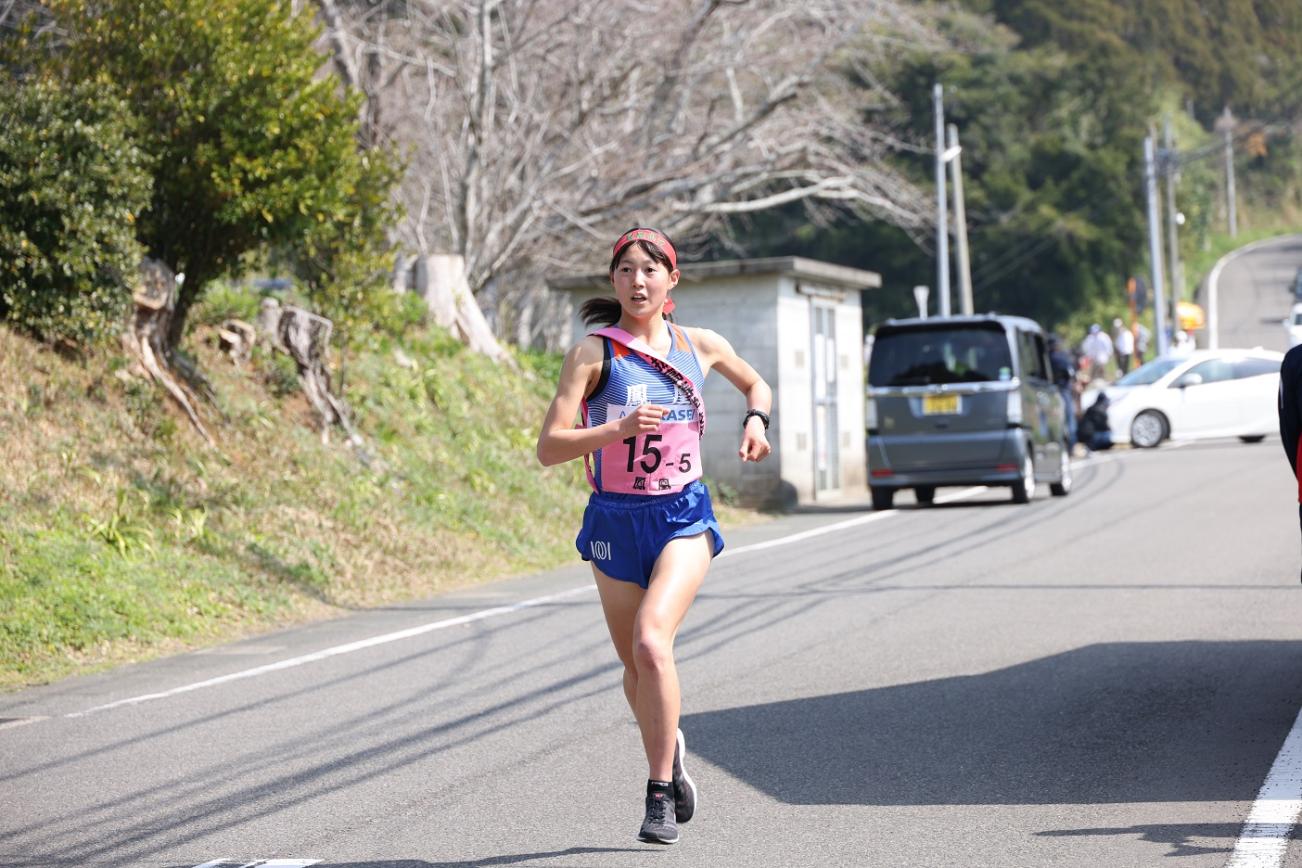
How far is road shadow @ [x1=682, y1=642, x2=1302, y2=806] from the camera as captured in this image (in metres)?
6.20

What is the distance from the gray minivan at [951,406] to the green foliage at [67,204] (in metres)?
8.65

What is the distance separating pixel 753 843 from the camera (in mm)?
5566

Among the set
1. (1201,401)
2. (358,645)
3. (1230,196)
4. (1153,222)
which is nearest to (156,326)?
(358,645)

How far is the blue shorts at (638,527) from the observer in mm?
5496

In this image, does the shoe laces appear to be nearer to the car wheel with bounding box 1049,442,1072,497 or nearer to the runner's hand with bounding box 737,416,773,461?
the runner's hand with bounding box 737,416,773,461

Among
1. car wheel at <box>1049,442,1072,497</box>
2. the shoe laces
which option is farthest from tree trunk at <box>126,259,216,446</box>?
car wheel at <box>1049,442,1072,497</box>

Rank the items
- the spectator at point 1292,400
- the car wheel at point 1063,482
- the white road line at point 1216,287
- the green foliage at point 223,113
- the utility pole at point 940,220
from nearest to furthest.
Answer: the spectator at point 1292,400, the green foliage at point 223,113, the car wheel at point 1063,482, the utility pole at point 940,220, the white road line at point 1216,287

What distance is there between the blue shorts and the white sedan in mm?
25235

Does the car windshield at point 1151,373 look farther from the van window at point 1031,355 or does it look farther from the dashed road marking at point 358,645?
the dashed road marking at point 358,645

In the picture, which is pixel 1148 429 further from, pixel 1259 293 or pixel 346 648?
pixel 1259 293

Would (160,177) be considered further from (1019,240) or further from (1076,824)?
(1019,240)

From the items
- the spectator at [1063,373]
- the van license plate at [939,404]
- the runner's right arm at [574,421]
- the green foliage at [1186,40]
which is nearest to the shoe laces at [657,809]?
the runner's right arm at [574,421]

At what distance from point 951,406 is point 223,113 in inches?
346

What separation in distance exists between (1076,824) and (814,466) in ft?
55.9
